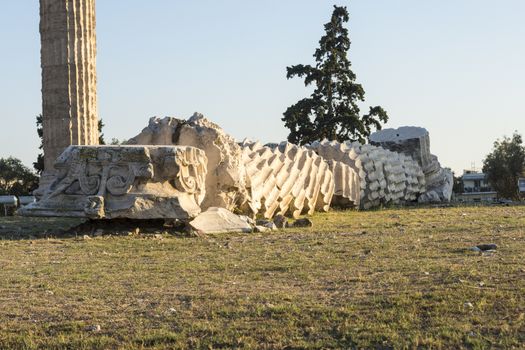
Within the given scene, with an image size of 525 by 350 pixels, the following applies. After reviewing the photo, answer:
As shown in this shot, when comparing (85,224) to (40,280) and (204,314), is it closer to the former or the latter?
(40,280)

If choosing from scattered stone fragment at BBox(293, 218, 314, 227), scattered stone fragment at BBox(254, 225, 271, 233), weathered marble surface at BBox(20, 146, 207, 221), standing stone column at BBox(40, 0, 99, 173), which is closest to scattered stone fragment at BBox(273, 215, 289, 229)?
scattered stone fragment at BBox(293, 218, 314, 227)

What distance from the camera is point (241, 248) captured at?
304 inches

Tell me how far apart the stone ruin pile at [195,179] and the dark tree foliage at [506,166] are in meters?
16.5

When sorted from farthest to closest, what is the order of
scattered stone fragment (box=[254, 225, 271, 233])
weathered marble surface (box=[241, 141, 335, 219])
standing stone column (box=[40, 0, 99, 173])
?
standing stone column (box=[40, 0, 99, 173]) → weathered marble surface (box=[241, 141, 335, 219]) → scattered stone fragment (box=[254, 225, 271, 233])

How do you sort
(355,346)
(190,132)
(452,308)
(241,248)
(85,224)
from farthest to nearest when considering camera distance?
(190,132), (85,224), (241,248), (452,308), (355,346)

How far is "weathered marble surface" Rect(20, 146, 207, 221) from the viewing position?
9188 millimetres

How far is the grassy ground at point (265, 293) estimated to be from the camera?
3818 mm

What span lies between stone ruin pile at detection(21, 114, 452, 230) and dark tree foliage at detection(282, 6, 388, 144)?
12.4 metres

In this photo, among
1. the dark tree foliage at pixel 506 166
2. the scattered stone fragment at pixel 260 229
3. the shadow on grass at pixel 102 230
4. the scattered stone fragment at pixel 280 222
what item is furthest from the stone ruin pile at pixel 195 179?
the dark tree foliage at pixel 506 166

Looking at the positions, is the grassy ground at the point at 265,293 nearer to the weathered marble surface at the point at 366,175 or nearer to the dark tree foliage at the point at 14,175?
the weathered marble surface at the point at 366,175

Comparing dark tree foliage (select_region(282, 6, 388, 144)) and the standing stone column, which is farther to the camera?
dark tree foliage (select_region(282, 6, 388, 144))

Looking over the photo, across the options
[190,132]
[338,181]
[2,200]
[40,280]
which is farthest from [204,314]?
[2,200]

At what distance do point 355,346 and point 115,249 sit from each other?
4624 mm

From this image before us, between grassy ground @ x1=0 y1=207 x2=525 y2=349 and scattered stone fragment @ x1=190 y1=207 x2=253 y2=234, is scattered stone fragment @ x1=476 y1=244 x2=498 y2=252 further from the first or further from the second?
scattered stone fragment @ x1=190 y1=207 x2=253 y2=234
